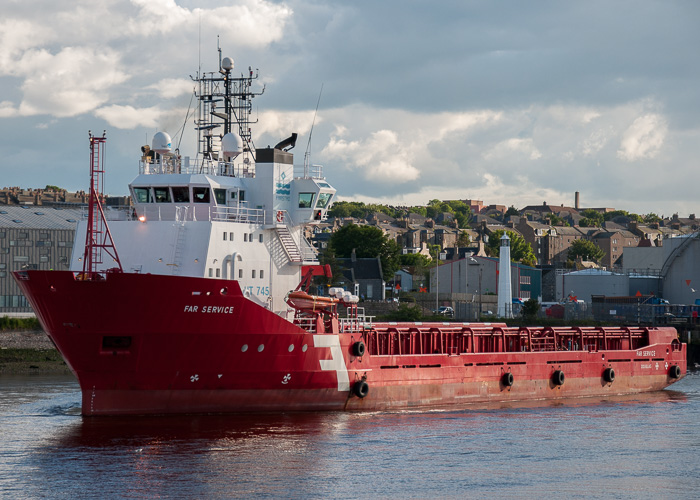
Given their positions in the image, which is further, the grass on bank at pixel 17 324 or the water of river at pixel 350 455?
the grass on bank at pixel 17 324

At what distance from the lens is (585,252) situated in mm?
158250

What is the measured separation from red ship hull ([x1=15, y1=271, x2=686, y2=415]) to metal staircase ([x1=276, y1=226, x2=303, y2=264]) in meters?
2.95

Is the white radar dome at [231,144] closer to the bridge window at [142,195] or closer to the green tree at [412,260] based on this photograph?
the bridge window at [142,195]

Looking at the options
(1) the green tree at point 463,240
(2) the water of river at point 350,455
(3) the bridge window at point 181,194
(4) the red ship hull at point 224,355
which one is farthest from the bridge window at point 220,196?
(1) the green tree at point 463,240

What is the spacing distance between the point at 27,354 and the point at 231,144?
27.4m

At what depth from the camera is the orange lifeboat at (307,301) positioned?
3409 centimetres

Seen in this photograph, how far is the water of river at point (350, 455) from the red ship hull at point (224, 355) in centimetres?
77

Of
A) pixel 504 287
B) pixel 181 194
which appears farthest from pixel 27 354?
pixel 504 287

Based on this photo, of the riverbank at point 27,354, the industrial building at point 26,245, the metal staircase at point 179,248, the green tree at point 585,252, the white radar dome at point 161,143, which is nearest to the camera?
the metal staircase at point 179,248

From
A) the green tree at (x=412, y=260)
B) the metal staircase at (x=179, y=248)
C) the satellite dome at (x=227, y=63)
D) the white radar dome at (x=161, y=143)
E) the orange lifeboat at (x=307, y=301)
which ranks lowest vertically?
the orange lifeboat at (x=307, y=301)

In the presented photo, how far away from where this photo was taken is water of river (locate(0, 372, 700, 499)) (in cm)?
2448

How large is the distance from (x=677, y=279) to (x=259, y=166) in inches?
2084

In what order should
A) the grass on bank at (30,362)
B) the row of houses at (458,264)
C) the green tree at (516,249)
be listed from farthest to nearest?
1. the green tree at (516,249)
2. the row of houses at (458,264)
3. the grass on bank at (30,362)

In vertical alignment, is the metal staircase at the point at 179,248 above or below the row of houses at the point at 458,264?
below
